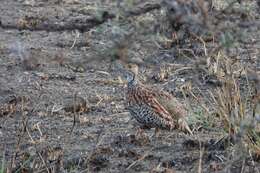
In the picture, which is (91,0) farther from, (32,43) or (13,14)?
(32,43)

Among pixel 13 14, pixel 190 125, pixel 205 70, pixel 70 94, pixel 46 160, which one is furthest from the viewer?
pixel 13 14

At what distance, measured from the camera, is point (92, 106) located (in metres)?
8.38

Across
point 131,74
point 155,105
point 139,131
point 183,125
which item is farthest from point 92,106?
point 183,125

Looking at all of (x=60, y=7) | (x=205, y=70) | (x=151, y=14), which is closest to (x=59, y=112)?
(x=205, y=70)

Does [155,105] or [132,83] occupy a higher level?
[132,83]

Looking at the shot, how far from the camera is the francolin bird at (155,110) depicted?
7324 mm

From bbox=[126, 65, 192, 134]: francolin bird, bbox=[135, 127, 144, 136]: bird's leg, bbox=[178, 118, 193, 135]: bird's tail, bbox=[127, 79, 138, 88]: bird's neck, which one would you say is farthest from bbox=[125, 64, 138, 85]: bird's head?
bbox=[178, 118, 193, 135]: bird's tail

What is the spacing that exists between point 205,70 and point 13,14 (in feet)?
14.0

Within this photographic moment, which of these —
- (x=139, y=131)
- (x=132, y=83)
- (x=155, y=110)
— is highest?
(x=132, y=83)

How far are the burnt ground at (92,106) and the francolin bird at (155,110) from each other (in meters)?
0.10

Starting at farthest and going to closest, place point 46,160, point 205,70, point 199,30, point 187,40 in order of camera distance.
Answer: point 187,40, point 205,70, point 46,160, point 199,30

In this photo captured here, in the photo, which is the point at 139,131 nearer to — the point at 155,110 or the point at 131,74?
the point at 155,110

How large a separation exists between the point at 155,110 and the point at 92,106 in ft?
3.81

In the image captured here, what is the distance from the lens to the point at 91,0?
12.1 metres
